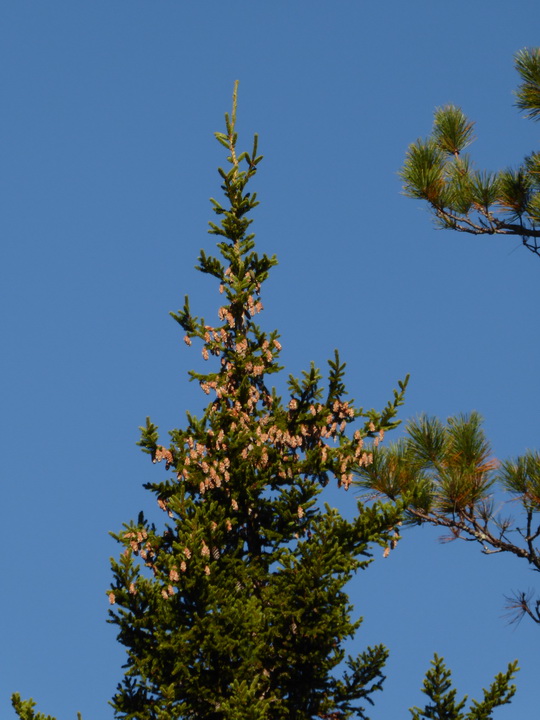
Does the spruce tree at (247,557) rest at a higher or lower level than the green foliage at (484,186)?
lower

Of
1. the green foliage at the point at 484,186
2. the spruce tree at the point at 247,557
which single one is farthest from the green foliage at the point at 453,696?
the green foliage at the point at 484,186

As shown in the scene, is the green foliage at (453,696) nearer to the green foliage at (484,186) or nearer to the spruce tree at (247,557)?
the spruce tree at (247,557)

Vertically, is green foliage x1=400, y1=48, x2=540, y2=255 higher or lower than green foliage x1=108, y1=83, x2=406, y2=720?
higher

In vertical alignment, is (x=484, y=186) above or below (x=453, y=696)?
above

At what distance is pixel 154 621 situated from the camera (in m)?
12.3

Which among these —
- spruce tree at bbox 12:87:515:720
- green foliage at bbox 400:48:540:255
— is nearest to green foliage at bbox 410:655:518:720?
spruce tree at bbox 12:87:515:720

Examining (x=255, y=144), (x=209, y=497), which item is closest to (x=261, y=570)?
(x=209, y=497)

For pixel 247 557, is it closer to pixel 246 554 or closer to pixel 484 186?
pixel 246 554

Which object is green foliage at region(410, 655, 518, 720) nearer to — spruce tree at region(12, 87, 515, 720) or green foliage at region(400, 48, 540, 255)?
spruce tree at region(12, 87, 515, 720)

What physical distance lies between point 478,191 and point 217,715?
10393 mm

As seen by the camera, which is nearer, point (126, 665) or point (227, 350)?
point (126, 665)

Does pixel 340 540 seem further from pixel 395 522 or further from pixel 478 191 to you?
pixel 478 191

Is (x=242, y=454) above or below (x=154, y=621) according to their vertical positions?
above

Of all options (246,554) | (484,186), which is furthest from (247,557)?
(484,186)
